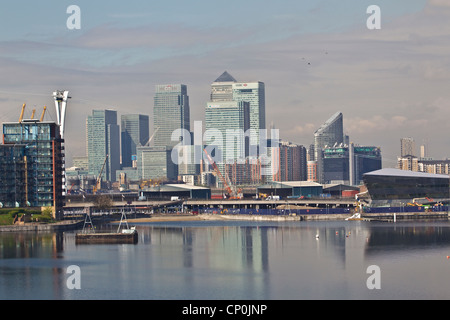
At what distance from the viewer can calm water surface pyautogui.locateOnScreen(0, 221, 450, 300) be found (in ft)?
191

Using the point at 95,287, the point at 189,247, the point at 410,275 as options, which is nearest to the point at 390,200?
the point at 189,247

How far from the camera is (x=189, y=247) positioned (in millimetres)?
88125

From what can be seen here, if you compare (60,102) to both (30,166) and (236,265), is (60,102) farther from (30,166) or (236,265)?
(236,265)

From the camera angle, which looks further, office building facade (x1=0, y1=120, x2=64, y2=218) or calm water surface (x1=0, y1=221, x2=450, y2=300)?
office building facade (x1=0, y1=120, x2=64, y2=218)

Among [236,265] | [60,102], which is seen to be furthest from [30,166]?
[236,265]

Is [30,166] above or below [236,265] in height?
above

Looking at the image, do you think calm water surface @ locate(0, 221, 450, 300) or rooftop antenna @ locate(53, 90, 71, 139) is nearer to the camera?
calm water surface @ locate(0, 221, 450, 300)

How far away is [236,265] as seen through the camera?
72.4m

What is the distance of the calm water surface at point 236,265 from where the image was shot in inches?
2288

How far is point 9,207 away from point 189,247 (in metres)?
44.4

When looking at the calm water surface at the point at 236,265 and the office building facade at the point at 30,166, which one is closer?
the calm water surface at the point at 236,265

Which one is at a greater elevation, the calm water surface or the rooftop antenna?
the rooftop antenna

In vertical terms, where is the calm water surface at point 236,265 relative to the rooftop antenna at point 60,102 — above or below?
below
